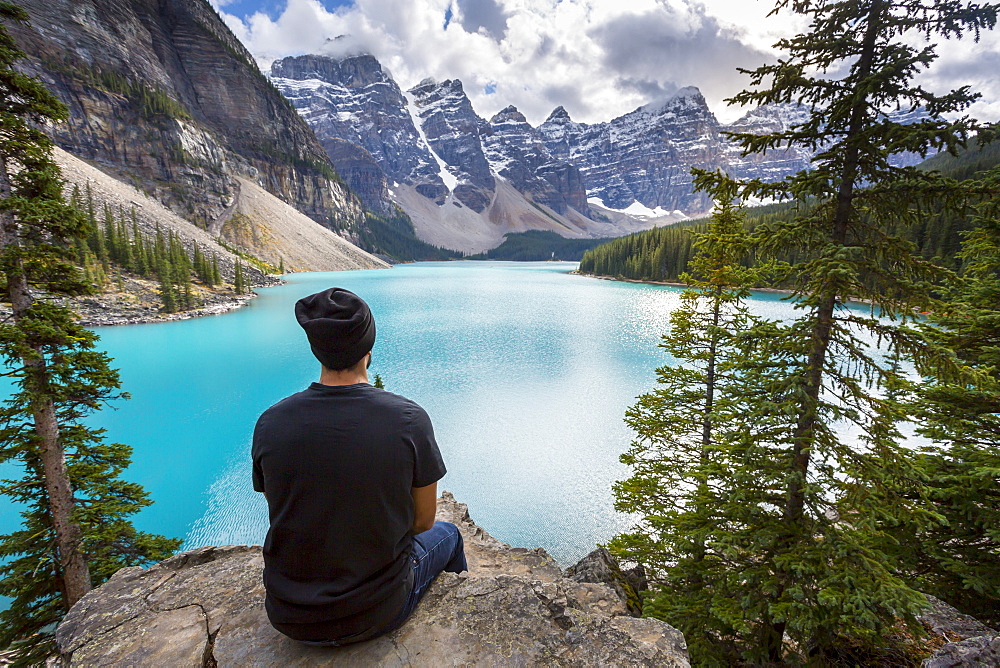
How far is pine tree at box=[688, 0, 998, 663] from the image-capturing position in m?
3.31

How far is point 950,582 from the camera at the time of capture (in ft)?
17.0

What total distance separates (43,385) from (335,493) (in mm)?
5621

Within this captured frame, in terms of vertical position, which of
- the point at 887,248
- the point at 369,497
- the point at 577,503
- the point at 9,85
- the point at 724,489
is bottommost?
the point at 577,503

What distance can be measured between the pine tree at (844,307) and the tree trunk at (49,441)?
8.08 meters

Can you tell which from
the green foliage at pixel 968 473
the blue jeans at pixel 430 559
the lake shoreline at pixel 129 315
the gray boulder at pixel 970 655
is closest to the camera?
the blue jeans at pixel 430 559

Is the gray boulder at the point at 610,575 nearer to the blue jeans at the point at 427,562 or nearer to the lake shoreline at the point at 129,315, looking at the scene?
the blue jeans at the point at 427,562

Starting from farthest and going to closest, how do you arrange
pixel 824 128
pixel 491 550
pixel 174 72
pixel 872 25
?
pixel 174 72, pixel 491 550, pixel 824 128, pixel 872 25

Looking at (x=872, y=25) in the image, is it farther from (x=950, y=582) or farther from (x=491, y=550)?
(x=491, y=550)

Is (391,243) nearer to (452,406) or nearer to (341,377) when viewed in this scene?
(452,406)

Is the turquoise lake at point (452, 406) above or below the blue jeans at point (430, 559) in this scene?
below

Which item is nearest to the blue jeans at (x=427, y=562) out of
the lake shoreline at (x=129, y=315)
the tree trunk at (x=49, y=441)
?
the tree trunk at (x=49, y=441)

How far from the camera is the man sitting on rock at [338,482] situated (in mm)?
2010

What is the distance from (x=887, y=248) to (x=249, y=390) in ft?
72.3

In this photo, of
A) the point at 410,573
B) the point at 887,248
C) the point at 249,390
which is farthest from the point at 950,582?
the point at 249,390
